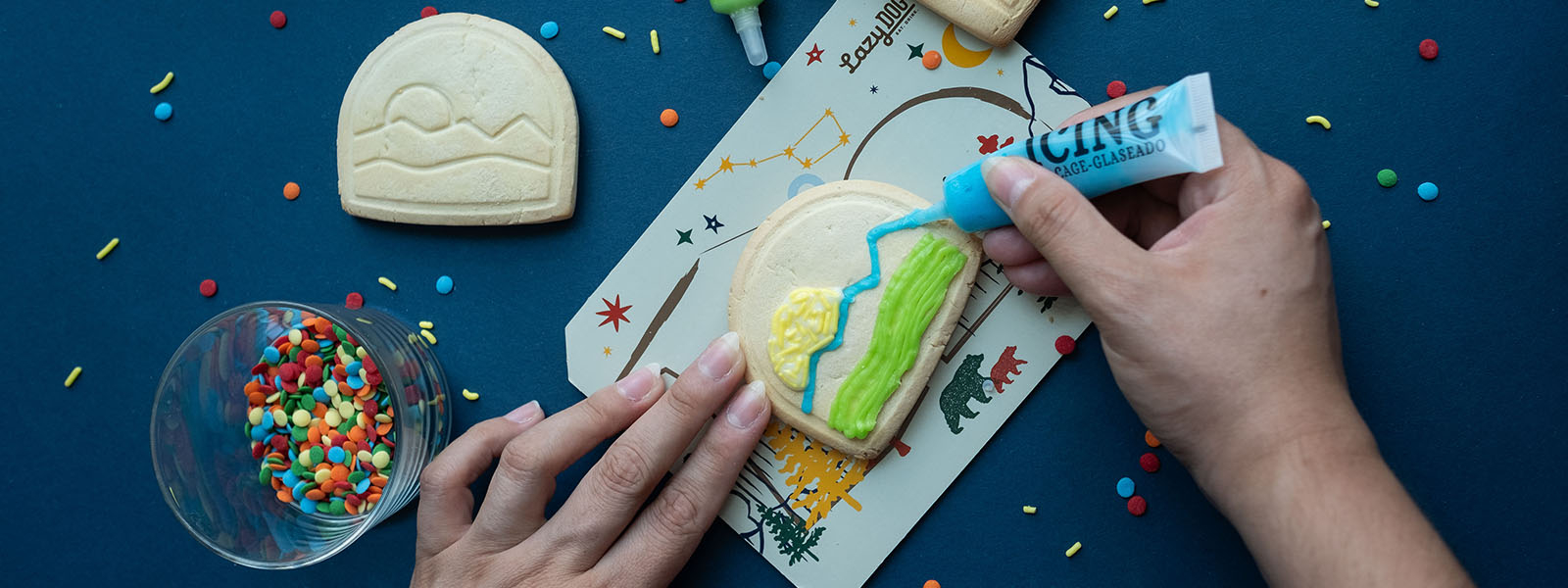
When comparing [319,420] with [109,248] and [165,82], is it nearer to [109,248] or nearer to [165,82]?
[109,248]

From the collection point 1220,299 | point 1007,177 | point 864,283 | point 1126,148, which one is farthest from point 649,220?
point 1220,299

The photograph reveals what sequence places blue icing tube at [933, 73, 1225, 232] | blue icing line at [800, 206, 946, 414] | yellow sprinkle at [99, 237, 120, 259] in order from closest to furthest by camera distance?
blue icing tube at [933, 73, 1225, 232] → blue icing line at [800, 206, 946, 414] → yellow sprinkle at [99, 237, 120, 259]

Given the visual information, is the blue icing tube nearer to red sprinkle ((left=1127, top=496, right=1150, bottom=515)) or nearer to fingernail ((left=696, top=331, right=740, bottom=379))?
fingernail ((left=696, top=331, right=740, bottom=379))

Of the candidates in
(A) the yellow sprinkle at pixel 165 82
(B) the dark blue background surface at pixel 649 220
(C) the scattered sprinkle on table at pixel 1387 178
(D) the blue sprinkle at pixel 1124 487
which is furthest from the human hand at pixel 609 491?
(C) the scattered sprinkle on table at pixel 1387 178

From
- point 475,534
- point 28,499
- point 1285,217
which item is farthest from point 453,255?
point 1285,217

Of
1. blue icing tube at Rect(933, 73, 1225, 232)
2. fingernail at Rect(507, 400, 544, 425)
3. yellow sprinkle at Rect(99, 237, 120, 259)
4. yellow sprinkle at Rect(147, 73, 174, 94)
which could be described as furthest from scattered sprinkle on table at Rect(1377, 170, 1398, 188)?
yellow sprinkle at Rect(99, 237, 120, 259)
